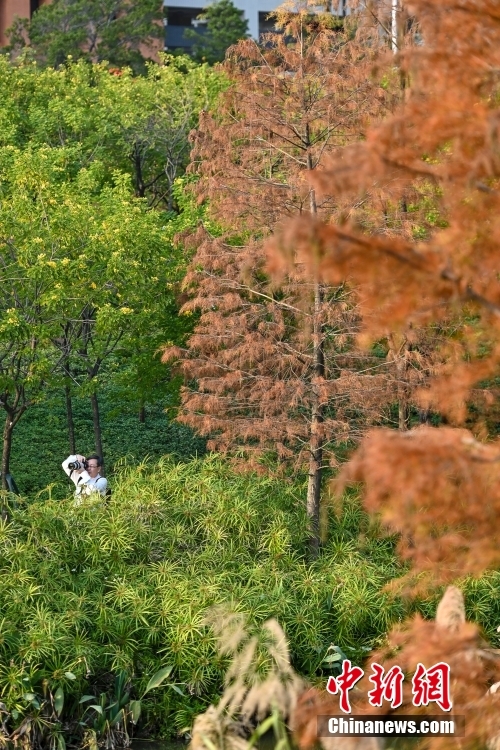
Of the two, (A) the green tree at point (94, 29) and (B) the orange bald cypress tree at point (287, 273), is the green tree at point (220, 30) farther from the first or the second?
(B) the orange bald cypress tree at point (287, 273)

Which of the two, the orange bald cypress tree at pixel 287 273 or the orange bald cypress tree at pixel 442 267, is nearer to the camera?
the orange bald cypress tree at pixel 442 267

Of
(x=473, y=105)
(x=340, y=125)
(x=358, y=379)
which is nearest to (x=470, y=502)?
(x=473, y=105)

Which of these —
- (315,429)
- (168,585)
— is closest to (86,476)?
(168,585)

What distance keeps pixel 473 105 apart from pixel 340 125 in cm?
912

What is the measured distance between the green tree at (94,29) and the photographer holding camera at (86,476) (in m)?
20.1

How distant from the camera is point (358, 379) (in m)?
13.1

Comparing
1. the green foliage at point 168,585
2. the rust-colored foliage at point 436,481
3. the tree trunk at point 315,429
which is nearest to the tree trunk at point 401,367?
the tree trunk at point 315,429

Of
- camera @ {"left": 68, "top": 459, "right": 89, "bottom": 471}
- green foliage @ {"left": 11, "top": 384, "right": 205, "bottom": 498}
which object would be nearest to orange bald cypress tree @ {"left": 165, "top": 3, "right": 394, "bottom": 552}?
camera @ {"left": 68, "top": 459, "right": 89, "bottom": 471}

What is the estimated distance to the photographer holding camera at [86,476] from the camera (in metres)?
13.1

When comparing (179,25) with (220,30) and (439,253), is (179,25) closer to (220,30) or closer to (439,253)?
(220,30)

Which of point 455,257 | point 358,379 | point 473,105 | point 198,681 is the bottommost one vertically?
point 198,681

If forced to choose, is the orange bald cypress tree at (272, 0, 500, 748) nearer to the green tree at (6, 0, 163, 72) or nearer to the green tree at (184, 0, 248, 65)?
the green tree at (6, 0, 163, 72)

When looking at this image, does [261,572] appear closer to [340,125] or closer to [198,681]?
[198,681]

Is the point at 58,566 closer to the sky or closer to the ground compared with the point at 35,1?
closer to the ground
